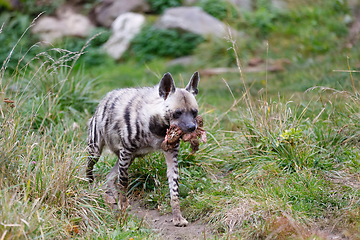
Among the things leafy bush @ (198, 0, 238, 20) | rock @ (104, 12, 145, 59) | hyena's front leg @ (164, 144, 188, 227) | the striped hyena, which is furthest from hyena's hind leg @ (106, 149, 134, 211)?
leafy bush @ (198, 0, 238, 20)

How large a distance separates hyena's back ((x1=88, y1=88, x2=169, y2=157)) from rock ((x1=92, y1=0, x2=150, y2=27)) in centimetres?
889

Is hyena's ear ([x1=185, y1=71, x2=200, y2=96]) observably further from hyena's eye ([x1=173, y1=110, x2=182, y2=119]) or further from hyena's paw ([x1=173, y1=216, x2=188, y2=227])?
hyena's paw ([x1=173, y1=216, x2=188, y2=227])

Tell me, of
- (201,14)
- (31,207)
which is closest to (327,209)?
(31,207)

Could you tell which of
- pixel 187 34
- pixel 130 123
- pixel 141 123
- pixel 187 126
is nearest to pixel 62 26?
pixel 187 34

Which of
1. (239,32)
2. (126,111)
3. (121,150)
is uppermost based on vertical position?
(126,111)

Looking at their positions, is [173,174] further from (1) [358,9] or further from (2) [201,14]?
(1) [358,9]

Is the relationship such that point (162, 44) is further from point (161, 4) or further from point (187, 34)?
point (161, 4)

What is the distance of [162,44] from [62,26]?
355 centimetres

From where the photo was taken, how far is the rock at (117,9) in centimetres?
1327

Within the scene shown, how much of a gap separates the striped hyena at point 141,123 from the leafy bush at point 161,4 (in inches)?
353

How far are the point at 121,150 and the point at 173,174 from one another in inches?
26.9

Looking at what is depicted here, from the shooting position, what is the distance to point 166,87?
171 inches

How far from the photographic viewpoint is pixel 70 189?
385cm

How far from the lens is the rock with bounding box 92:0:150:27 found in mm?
13273
